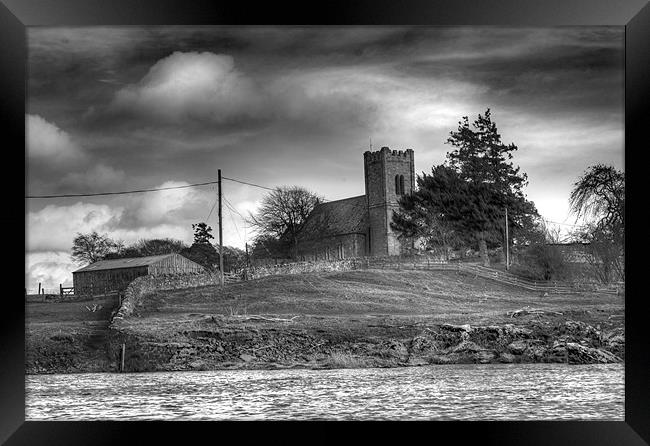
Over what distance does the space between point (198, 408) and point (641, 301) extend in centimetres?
476

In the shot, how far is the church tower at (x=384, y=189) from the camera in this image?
10945 mm

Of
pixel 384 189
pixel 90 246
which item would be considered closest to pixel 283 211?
pixel 384 189

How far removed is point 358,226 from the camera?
13.1m

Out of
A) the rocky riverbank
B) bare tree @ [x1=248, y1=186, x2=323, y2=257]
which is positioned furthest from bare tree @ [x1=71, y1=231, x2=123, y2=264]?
bare tree @ [x1=248, y1=186, x2=323, y2=257]

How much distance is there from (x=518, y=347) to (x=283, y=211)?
14.0 ft

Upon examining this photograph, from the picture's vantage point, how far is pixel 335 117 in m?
10.9

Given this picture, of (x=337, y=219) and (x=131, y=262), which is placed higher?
(x=337, y=219)

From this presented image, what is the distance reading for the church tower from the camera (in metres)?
10.9

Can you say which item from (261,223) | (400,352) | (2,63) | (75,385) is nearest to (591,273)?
(400,352)

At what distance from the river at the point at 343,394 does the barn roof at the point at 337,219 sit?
303cm

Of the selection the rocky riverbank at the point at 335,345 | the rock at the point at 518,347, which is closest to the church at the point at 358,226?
the rocky riverbank at the point at 335,345

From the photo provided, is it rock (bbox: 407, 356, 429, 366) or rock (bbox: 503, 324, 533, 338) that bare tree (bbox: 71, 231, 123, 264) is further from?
rock (bbox: 503, 324, 533, 338)

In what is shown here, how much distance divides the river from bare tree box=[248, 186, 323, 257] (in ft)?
8.66
